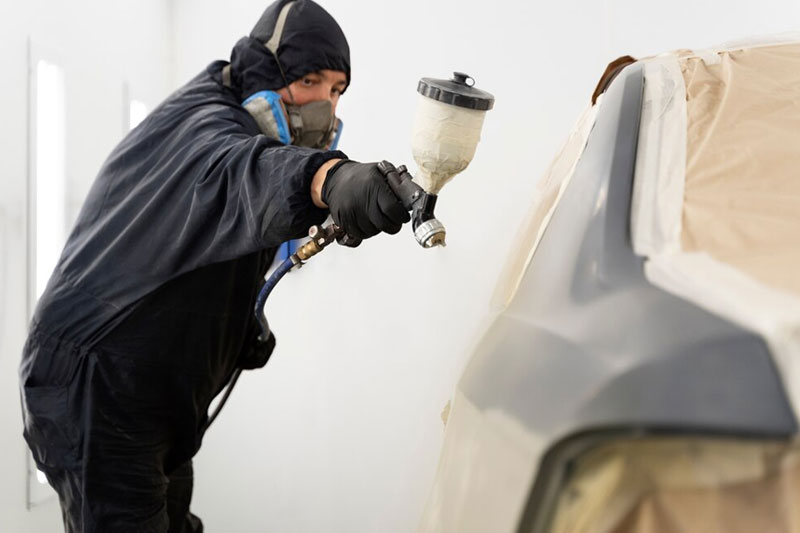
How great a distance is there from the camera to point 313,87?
1.65m

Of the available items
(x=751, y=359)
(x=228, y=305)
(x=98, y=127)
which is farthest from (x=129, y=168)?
(x=751, y=359)

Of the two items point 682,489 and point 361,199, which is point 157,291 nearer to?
point 361,199

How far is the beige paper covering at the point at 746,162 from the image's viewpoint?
506mm

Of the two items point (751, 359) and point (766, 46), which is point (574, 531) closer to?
point (751, 359)

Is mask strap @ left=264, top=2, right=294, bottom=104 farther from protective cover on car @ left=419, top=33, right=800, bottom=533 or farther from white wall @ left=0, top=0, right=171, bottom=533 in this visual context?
protective cover on car @ left=419, top=33, right=800, bottom=533

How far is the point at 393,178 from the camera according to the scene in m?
0.99

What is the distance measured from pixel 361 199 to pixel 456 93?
0.20 metres

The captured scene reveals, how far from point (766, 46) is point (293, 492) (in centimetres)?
215

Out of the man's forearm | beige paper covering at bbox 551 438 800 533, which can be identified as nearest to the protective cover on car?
beige paper covering at bbox 551 438 800 533

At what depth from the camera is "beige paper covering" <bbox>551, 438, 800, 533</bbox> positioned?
0.39 m

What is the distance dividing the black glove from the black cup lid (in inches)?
5.4

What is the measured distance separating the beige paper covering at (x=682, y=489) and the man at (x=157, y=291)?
860 mm

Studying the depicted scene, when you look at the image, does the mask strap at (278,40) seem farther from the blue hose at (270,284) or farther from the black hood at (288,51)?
the blue hose at (270,284)

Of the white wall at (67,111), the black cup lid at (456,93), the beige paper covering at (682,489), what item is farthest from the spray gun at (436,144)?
the white wall at (67,111)
